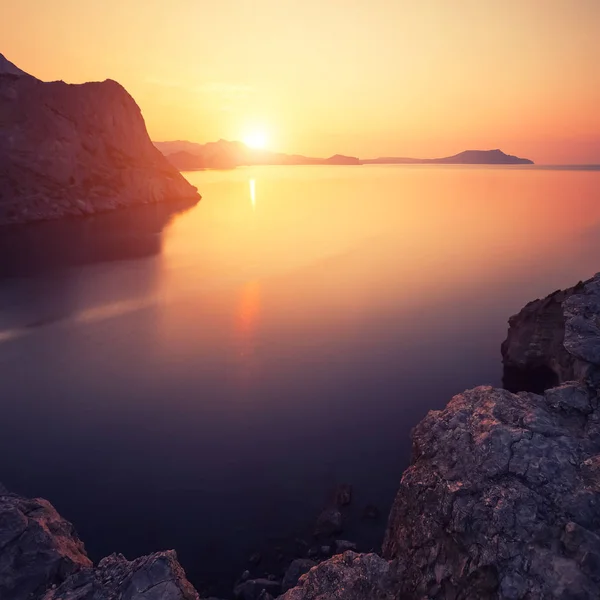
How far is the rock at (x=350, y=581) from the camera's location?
24.6 feet

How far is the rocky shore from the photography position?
20.7ft

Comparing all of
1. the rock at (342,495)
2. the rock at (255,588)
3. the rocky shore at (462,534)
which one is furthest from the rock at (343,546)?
the rock at (255,588)

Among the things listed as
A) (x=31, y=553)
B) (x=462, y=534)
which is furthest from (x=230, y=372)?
(x=462, y=534)

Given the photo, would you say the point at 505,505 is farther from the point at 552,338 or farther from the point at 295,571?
the point at 552,338

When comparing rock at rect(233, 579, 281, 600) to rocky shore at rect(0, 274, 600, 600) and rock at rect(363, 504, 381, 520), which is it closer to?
rocky shore at rect(0, 274, 600, 600)

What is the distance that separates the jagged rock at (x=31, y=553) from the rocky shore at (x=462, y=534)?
0.02m

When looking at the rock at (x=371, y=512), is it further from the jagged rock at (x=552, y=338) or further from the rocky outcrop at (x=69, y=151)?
the rocky outcrop at (x=69, y=151)

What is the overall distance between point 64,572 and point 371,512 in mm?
8496

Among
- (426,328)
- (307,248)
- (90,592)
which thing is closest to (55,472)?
(90,592)

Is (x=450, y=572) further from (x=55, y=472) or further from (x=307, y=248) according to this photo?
(x=307, y=248)

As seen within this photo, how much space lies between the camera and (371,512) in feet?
40.8

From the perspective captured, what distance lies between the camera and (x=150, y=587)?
7.00 meters

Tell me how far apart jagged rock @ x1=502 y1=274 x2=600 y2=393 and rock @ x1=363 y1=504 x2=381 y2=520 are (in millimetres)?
7430

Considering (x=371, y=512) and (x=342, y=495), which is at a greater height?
(x=342, y=495)
